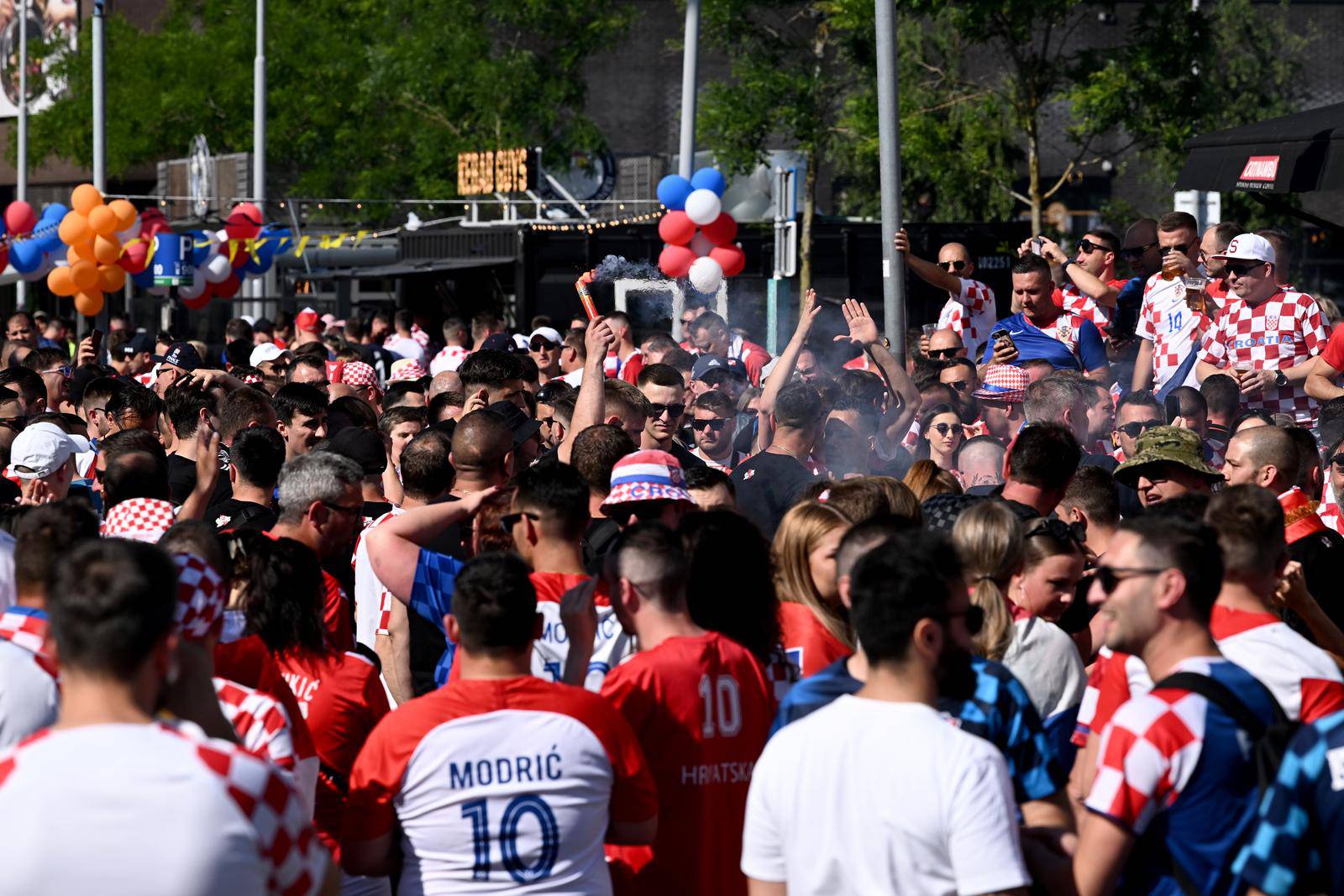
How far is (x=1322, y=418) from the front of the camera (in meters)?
7.83

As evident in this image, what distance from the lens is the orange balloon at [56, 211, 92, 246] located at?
Result: 770 inches

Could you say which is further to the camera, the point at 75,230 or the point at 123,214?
the point at 123,214

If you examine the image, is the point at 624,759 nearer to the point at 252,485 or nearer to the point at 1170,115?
the point at 252,485

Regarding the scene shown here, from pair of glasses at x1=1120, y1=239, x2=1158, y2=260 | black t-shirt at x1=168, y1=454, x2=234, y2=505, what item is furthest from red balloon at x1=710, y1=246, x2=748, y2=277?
black t-shirt at x1=168, y1=454, x2=234, y2=505

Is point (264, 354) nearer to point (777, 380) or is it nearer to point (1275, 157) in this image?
point (777, 380)

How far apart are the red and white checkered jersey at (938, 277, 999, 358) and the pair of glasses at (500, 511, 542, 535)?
6.62 meters

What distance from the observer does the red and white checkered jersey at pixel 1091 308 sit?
10.9 meters

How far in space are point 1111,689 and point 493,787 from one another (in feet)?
4.73

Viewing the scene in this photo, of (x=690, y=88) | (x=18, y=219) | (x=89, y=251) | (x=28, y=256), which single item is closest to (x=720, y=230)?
(x=690, y=88)

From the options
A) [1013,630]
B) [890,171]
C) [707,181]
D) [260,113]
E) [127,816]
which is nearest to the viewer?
[127,816]

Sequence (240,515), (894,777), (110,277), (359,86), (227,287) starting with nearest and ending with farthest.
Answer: (894,777) → (240,515) → (110,277) → (227,287) → (359,86)

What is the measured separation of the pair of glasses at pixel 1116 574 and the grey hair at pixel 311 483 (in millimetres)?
2665

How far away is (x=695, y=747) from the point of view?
4383mm

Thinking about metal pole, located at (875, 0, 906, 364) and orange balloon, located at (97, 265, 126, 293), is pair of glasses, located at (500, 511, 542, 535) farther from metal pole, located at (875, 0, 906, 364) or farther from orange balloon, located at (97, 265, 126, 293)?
orange balloon, located at (97, 265, 126, 293)
